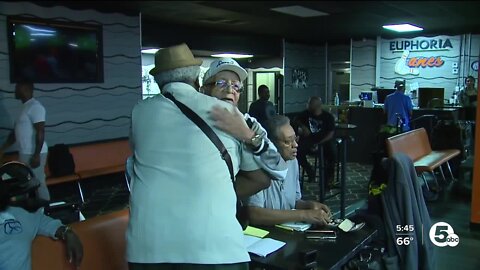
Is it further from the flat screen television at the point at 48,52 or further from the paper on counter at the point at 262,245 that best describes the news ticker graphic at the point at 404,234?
the flat screen television at the point at 48,52

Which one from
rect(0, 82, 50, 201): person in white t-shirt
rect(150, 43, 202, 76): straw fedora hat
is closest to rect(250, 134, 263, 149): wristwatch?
rect(150, 43, 202, 76): straw fedora hat

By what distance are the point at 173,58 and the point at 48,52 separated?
2.49 meters

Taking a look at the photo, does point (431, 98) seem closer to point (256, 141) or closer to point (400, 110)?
point (400, 110)

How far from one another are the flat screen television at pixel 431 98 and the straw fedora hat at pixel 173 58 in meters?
6.24

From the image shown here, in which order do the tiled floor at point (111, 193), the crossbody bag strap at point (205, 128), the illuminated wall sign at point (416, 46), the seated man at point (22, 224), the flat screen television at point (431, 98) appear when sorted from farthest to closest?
1. the illuminated wall sign at point (416, 46)
2. the flat screen television at point (431, 98)
3. the tiled floor at point (111, 193)
4. the seated man at point (22, 224)
5. the crossbody bag strap at point (205, 128)

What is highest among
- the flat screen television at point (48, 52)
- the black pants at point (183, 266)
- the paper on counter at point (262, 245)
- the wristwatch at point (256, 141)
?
the flat screen television at point (48, 52)

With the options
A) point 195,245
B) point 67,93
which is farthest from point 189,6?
point 67,93

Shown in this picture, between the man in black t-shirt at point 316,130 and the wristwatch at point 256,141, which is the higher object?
the wristwatch at point 256,141

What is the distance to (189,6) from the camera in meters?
0.53

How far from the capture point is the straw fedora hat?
116 centimetres

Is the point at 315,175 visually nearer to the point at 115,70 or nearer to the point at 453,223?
the point at 453,223

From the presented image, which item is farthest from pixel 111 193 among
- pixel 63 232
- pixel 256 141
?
pixel 256 141

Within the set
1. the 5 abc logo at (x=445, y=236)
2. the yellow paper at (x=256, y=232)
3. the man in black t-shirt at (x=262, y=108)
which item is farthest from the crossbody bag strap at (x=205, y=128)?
the man in black t-shirt at (x=262, y=108)

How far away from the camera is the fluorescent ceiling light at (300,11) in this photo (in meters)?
0.48
